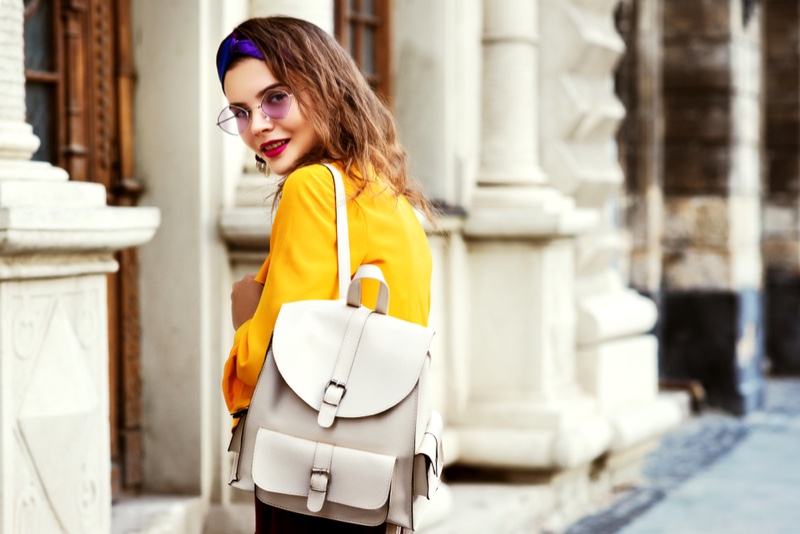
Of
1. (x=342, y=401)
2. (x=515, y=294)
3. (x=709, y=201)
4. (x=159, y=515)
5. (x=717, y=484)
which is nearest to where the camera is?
(x=342, y=401)

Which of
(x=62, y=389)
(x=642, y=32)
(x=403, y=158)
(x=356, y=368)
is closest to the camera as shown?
(x=356, y=368)

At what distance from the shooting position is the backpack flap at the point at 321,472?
2.40 meters

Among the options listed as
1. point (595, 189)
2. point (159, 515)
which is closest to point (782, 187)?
point (595, 189)

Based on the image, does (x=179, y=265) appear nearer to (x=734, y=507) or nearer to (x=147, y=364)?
(x=147, y=364)

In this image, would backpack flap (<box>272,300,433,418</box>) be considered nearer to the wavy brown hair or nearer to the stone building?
the wavy brown hair

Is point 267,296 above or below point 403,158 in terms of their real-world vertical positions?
below

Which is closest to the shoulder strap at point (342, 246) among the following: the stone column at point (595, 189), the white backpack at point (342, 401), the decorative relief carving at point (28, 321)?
the white backpack at point (342, 401)

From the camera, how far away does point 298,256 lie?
95.1 inches

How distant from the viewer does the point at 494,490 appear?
246 inches

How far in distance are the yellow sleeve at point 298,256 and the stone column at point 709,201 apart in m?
9.05

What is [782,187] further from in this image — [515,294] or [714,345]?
[515,294]

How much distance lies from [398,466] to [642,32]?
30.0 feet

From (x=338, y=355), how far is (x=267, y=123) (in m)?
0.44

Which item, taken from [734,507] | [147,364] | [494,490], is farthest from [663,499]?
[147,364]
